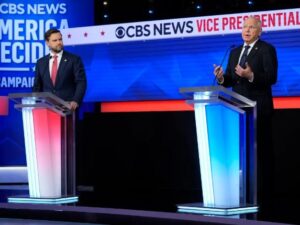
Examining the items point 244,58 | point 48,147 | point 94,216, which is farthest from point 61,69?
point 244,58

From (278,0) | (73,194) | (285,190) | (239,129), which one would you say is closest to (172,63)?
(278,0)

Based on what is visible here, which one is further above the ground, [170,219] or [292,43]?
[292,43]

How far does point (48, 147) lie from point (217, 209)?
137 cm

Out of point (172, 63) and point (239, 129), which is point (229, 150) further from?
point (172, 63)

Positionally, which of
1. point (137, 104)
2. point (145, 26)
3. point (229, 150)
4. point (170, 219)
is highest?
point (145, 26)

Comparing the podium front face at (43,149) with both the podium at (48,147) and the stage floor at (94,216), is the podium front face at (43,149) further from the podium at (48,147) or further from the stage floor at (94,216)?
the stage floor at (94,216)

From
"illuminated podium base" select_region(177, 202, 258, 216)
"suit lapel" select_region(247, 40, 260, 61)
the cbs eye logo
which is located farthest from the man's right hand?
the cbs eye logo

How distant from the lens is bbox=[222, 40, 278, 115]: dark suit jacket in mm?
4539

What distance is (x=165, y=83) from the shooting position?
24.2 feet

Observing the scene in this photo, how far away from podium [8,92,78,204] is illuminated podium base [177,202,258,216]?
1.02 metres

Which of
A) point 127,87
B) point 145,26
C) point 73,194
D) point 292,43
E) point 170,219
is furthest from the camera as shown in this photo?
point 127,87

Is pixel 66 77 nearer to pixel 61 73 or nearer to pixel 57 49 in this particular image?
pixel 61 73

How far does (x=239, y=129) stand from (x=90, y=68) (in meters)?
3.78

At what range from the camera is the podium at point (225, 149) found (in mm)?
4164
